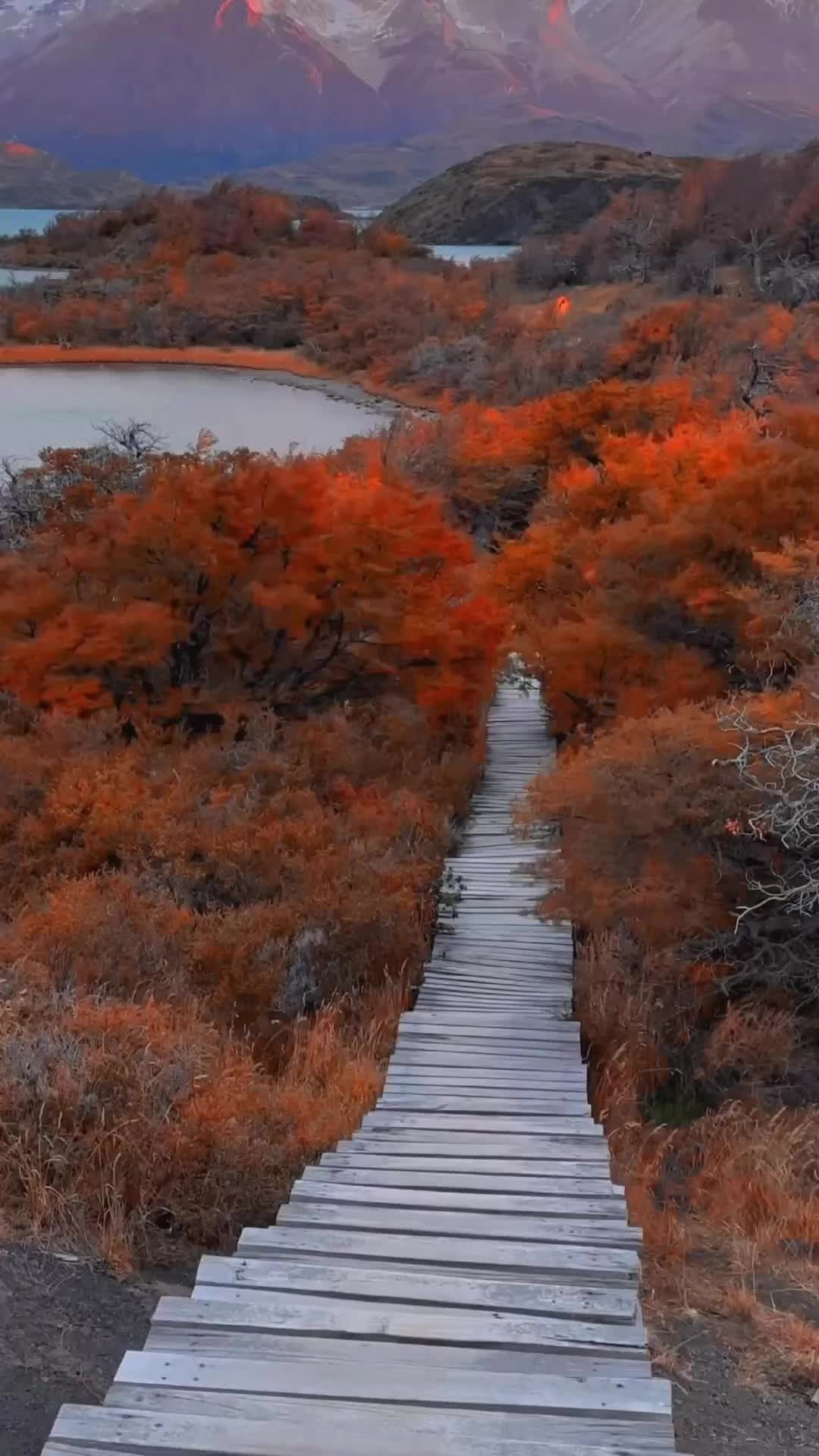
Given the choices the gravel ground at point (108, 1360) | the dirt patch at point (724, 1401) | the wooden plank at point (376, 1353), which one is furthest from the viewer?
the dirt patch at point (724, 1401)

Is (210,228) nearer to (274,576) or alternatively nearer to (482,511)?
(482,511)

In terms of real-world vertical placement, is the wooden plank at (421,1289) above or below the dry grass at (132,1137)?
above

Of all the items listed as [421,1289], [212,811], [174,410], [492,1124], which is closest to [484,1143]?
[492,1124]

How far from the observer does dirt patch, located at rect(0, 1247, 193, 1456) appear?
11.2ft

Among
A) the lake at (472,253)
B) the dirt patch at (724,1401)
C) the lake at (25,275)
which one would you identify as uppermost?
the dirt patch at (724,1401)

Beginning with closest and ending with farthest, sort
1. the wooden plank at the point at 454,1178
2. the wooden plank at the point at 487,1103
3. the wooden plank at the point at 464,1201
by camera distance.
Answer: the wooden plank at the point at 464,1201
the wooden plank at the point at 454,1178
the wooden plank at the point at 487,1103

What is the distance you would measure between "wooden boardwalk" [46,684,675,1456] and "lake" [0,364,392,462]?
21.2 metres

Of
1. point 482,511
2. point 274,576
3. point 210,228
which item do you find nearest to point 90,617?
point 274,576

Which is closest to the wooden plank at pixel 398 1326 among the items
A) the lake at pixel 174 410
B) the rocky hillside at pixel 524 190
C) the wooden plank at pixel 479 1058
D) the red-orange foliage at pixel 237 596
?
the wooden plank at pixel 479 1058

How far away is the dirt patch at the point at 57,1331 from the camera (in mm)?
3412

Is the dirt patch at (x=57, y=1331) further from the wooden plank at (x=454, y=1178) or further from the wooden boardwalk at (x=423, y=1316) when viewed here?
the wooden plank at (x=454, y=1178)

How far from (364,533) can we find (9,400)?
99.6ft

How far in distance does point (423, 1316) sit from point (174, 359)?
66255mm

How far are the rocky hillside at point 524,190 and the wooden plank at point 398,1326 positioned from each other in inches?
3729
